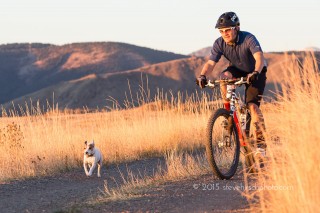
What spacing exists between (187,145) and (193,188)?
22.8 feet

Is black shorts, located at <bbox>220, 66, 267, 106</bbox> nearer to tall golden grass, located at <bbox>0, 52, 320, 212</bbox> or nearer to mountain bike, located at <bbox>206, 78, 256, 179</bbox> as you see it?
mountain bike, located at <bbox>206, 78, 256, 179</bbox>

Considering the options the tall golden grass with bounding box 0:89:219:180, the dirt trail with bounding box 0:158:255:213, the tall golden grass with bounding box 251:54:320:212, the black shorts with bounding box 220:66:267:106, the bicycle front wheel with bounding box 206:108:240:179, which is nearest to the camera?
the tall golden grass with bounding box 251:54:320:212

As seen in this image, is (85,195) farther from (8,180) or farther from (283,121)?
(283,121)

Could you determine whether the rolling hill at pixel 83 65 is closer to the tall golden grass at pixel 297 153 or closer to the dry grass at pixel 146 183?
the dry grass at pixel 146 183

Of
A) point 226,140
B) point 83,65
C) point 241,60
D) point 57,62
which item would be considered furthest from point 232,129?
point 57,62

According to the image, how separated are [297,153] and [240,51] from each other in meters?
2.97

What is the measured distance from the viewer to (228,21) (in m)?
8.88

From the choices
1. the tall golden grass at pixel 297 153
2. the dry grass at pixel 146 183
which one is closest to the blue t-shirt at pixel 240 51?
the dry grass at pixel 146 183

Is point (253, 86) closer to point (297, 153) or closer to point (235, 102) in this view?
point (235, 102)

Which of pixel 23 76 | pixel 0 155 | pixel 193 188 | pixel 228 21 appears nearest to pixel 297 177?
pixel 193 188

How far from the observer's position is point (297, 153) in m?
6.33

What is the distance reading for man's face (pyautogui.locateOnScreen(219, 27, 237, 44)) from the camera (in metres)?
8.88

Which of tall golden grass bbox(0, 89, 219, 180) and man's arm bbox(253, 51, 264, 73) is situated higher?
man's arm bbox(253, 51, 264, 73)

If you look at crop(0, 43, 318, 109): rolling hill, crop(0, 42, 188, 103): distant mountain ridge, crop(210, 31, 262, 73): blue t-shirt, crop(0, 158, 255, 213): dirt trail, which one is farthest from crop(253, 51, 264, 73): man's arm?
crop(0, 42, 188, 103): distant mountain ridge
